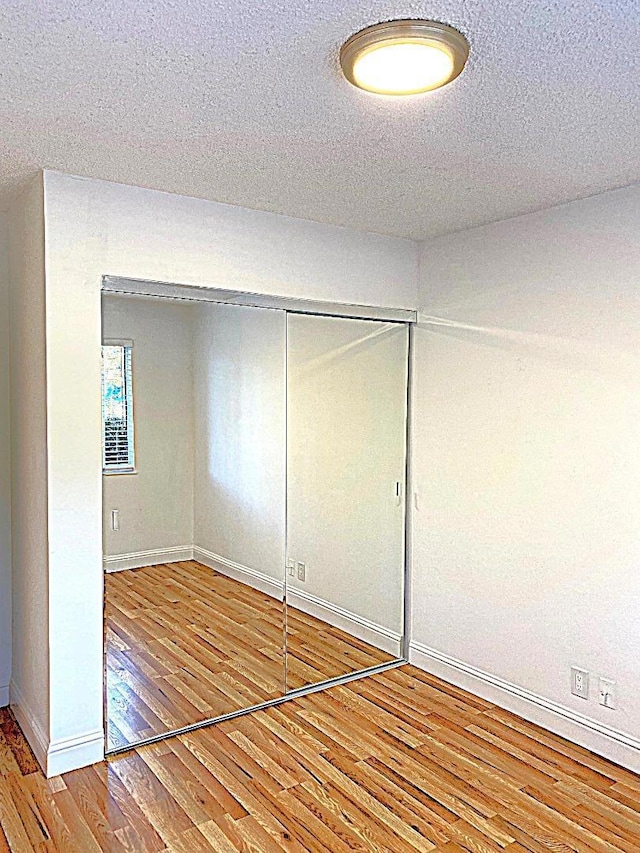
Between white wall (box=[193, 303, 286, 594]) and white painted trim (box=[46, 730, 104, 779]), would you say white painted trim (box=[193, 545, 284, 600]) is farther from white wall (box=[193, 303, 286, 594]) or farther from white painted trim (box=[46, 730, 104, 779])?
white painted trim (box=[46, 730, 104, 779])

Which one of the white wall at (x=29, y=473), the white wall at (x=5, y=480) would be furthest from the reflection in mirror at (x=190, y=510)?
the white wall at (x=5, y=480)

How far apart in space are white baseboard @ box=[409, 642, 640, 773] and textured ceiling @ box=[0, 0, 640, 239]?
233 cm

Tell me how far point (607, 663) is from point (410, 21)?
8.71ft

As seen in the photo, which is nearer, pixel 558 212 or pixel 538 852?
pixel 538 852

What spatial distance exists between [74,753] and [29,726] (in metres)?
0.34

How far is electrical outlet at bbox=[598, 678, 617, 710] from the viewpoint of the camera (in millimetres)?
3049

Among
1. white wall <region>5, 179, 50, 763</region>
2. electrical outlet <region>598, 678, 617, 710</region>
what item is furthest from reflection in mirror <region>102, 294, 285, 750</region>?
electrical outlet <region>598, 678, 617, 710</region>

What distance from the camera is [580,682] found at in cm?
Answer: 318

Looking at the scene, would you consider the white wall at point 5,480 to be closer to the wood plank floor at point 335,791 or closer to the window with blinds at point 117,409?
the wood plank floor at point 335,791

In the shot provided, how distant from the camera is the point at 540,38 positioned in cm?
172

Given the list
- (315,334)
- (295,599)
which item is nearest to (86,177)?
(315,334)

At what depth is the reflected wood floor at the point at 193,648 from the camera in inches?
125

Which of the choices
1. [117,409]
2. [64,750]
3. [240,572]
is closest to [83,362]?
[117,409]

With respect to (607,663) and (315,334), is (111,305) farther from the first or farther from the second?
(607,663)
